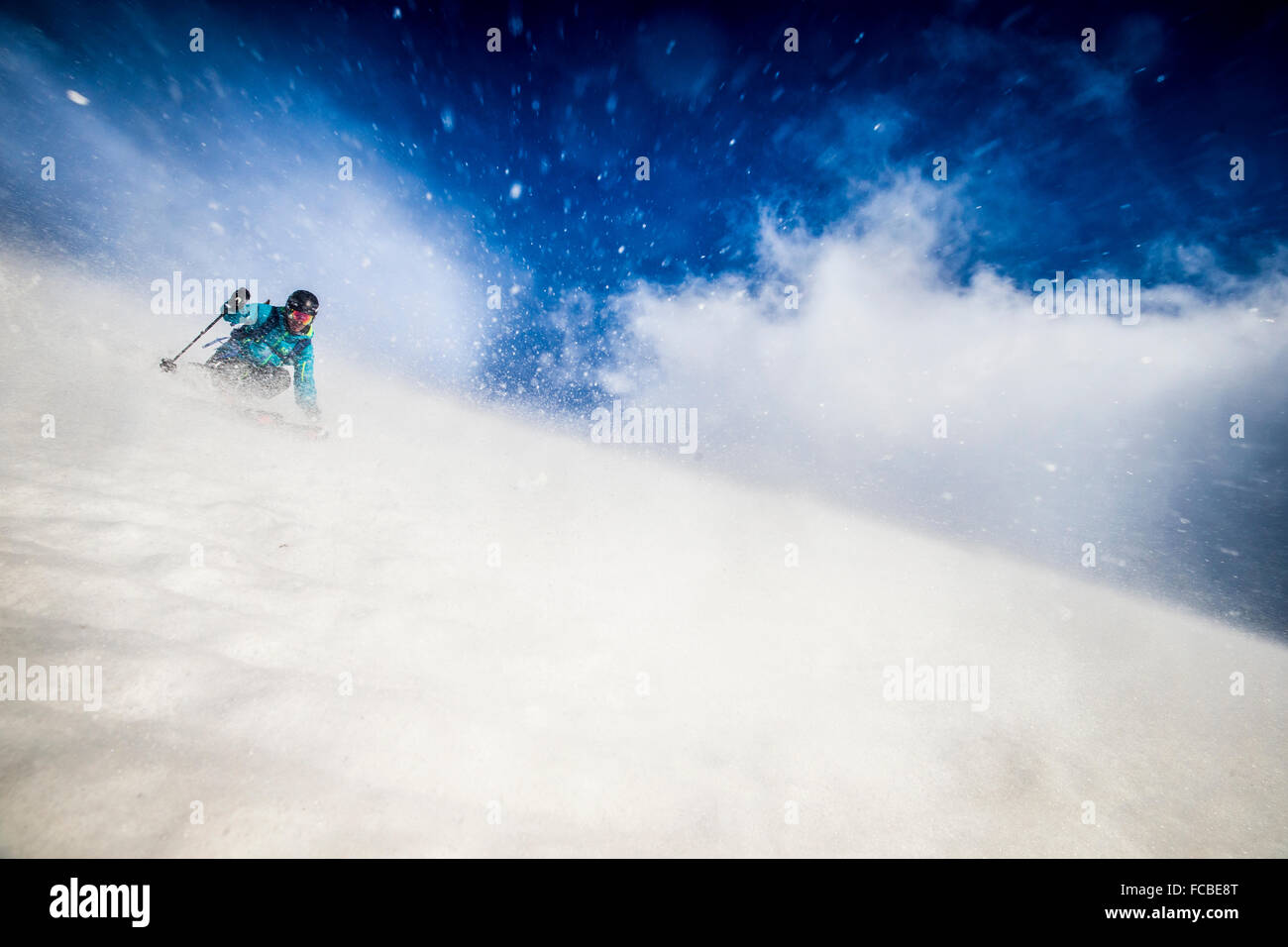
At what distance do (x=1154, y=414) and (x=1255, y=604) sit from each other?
9346 mm

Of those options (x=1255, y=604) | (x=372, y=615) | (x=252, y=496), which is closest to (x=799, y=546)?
(x=372, y=615)

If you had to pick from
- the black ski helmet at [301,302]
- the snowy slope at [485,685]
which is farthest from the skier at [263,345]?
the snowy slope at [485,685]

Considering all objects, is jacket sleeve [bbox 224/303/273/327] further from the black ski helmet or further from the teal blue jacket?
the black ski helmet

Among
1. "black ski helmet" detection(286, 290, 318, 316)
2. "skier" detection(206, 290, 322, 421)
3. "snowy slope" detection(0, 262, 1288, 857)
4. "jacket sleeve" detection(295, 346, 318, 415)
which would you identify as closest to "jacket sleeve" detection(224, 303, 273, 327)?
"skier" detection(206, 290, 322, 421)

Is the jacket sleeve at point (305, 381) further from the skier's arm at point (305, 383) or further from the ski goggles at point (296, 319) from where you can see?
the ski goggles at point (296, 319)

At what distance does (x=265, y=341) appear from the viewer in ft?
21.5

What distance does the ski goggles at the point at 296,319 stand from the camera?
6402 millimetres

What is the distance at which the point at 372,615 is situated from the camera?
326 cm

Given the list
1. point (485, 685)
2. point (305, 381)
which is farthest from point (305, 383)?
point (485, 685)

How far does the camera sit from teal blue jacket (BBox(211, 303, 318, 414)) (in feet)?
21.4

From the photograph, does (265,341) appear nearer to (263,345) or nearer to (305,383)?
(263,345)

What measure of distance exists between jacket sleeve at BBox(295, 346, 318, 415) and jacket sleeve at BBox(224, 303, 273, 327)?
773 millimetres

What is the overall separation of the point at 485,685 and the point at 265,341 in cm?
745
